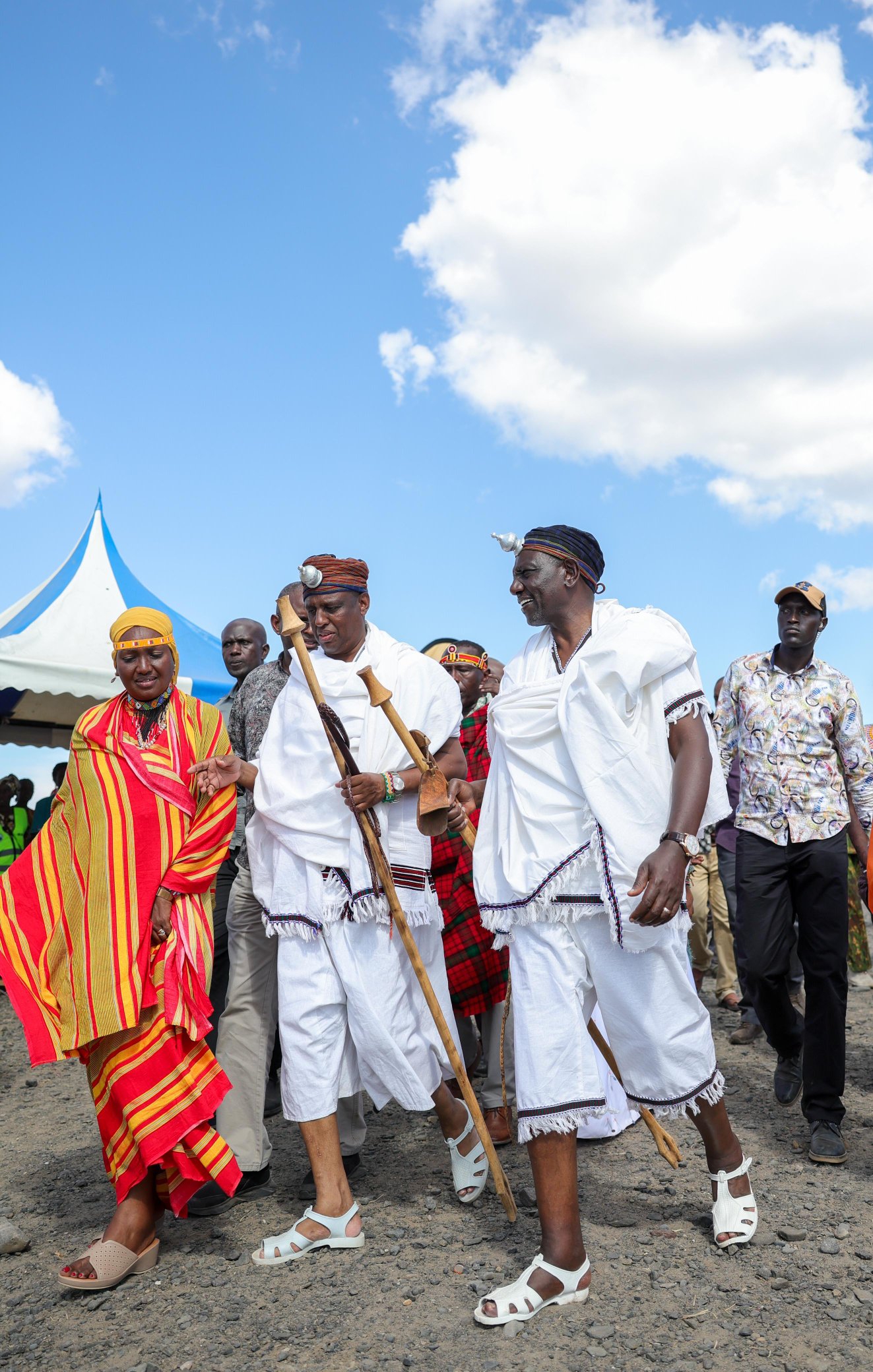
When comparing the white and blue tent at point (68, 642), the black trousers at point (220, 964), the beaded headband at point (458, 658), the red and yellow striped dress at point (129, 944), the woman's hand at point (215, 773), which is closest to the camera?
the red and yellow striped dress at point (129, 944)

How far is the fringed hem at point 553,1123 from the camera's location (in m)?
3.18

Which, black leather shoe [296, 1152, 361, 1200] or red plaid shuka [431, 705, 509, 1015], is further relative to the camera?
red plaid shuka [431, 705, 509, 1015]

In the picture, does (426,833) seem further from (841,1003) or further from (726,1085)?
(726,1085)

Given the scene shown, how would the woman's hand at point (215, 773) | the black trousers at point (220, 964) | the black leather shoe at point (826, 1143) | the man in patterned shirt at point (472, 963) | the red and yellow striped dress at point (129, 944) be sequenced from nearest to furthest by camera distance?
the red and yellow striped dress at point (129, 944), the woman's hand at point (215, 773), the black leather shoe at point (826, 1143), the black trousers at point (220, 964), the man in patterned shirt at point (472, 963)

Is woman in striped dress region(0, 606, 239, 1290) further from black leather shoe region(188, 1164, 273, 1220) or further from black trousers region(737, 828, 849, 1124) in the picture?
black trousers region(737, 828, 849, 1124)

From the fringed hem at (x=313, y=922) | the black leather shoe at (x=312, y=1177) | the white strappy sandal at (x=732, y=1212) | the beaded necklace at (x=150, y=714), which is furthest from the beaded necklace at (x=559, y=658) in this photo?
the black leather shoe at (x=312, y=1177)

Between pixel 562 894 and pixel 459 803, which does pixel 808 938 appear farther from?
pixel 562 894

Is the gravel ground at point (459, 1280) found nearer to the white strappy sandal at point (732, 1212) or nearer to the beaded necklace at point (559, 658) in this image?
the white strappy sandal at point (732, 1212)

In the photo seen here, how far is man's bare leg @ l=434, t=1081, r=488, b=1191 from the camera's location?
4012 mm

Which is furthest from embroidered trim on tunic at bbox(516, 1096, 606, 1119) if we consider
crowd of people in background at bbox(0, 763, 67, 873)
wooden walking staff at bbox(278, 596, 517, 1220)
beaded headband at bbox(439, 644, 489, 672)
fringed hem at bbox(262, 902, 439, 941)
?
crowd of people in background at bbox(0, 763, 67, 873)

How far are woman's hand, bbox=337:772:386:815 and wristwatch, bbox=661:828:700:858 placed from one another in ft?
3.42

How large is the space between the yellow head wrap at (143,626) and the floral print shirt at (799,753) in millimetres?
2581

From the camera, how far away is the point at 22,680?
9250 millimetres

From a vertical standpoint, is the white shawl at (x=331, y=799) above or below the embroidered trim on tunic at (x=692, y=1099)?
above
